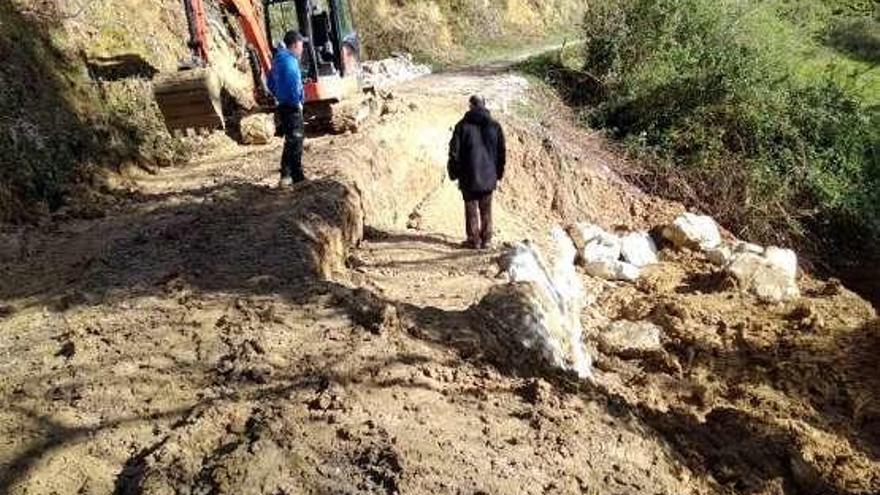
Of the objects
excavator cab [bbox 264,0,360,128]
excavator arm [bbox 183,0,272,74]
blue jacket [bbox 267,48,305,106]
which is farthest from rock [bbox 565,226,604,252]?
excavator arm [bbox 183,0,272,74]

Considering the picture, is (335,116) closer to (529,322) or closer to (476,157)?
(476,157)

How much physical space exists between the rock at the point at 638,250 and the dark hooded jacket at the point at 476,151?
3.95 metres

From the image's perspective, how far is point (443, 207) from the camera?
11742mm

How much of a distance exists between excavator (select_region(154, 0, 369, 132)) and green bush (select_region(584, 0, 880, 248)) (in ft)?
18.0

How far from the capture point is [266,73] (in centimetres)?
1258

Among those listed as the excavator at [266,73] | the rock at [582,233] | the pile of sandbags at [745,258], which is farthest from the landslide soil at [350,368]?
the rock at [582,233]

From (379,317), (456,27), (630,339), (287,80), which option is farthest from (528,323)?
(456,27)

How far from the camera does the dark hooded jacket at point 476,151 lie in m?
9.39

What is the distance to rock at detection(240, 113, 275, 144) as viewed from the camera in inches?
490

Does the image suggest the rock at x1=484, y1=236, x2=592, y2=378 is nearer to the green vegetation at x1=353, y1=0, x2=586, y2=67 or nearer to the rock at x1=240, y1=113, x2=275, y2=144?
the rock at x1=240, y1=113, x2=275, y2=144

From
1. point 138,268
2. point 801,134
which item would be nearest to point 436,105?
point 801,134

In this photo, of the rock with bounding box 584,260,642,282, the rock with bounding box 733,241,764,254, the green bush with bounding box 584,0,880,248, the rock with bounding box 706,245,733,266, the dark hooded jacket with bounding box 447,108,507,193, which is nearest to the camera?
the dark hooded jacket with bounding box 447,108,507,193

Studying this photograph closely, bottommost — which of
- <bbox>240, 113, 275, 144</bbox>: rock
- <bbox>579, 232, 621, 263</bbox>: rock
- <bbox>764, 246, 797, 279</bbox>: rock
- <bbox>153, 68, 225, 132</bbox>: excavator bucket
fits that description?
<bbox>764, 246, 797, 279</bbox>: rock

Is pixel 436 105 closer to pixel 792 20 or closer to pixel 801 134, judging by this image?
pixel 801 134
